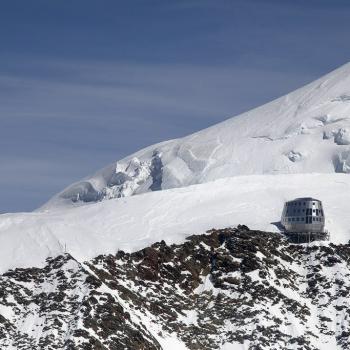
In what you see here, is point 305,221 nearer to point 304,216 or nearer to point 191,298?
point 304,216

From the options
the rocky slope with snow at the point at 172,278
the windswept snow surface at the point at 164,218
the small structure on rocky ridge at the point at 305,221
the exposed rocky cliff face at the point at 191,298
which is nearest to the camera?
the exposed rocky cliff face at the point at 191,298

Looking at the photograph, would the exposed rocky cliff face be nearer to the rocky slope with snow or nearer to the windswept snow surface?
the rocky slope with snow

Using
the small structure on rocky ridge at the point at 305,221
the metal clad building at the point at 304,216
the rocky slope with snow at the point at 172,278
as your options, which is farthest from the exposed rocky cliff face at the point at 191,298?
the metal clad building at the point at 304,216

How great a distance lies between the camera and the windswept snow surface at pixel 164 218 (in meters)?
150

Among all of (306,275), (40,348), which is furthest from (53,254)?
(306,275)

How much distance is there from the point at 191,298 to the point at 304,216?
25233 millimetres

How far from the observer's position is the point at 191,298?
144125mm

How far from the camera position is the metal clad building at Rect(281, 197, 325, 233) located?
160 meters

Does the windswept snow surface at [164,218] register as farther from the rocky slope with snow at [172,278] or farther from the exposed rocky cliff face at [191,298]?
the exposed rocky cliff face at [191,298]

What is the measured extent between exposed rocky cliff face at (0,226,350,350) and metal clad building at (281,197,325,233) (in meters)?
3.42

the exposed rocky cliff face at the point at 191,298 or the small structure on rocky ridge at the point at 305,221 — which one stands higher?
the small structure on rocky ridge at the point at 305,221

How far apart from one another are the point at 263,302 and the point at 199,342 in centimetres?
1222

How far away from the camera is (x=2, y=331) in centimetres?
12862

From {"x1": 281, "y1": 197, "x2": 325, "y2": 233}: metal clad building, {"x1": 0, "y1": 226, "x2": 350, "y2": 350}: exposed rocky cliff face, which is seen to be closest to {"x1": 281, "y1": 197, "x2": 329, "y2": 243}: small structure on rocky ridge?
{"x1": 281, "y1": 197, "x2": 325, "y2": 233}: metal clad building
